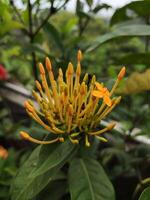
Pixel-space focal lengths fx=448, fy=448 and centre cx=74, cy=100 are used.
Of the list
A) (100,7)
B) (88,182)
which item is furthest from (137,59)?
(100,7)

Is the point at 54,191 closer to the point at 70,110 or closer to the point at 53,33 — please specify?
the point at 70,110

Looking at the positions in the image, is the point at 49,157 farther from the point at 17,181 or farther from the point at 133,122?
the point at 133,122

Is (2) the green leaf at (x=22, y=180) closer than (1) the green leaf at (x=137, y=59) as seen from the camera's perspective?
Yes

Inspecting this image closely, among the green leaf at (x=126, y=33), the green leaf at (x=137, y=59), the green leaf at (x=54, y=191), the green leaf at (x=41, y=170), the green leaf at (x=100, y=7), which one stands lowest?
the green leaf at (x=54, y=191)

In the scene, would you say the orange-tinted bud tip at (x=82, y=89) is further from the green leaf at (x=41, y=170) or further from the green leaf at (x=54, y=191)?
the green leaf at (x=54, y=191)

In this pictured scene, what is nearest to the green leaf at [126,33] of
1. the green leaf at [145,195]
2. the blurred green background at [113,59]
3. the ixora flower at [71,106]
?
the blurred green background at [113,59]

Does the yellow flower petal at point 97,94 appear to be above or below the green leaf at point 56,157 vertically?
above

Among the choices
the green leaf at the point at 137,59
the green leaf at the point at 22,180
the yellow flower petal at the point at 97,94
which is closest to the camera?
the yellow flower petal at the point at 97,94
